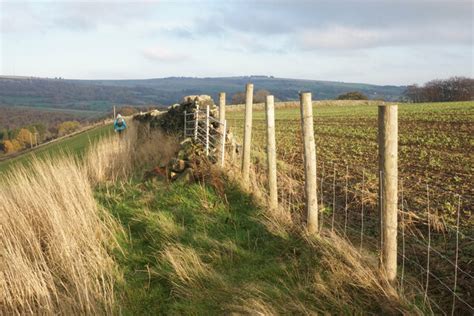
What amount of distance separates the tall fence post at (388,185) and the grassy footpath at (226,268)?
30cm

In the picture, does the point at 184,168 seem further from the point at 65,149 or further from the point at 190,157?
the point at 65,149

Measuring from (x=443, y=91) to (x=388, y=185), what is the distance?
243ft

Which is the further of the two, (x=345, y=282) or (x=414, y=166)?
(x=414, y=166)

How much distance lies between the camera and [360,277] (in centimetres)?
396

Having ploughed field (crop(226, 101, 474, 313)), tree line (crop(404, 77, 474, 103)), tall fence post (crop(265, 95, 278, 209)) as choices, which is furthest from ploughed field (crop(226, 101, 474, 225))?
tree line (crop(404, 77, 474, 103))

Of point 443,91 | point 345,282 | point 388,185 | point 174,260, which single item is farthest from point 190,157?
point 443,91

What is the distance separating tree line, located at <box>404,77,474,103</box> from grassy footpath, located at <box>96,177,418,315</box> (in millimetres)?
68343

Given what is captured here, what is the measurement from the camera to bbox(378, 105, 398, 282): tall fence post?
3.91 metres

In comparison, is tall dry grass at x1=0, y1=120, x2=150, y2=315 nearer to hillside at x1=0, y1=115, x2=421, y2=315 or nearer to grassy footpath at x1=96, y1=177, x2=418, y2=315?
hillside at x1=0, y1=115, x2=421, y2=315

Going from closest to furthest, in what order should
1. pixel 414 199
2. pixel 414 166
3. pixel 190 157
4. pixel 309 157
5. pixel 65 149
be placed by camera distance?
pixel 309 157 → pixel 414 199 → pixel 190 157 → pixel 414 166 → pixel 65 149

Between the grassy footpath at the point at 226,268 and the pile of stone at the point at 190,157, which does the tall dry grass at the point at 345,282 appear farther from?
the pile of stone at the point at 190,157

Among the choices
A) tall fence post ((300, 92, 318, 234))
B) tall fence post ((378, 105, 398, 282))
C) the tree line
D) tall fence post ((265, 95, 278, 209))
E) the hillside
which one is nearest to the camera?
tall fence post ((378, 105, 398, 282))

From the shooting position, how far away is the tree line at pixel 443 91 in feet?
221

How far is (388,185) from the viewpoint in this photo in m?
3.95
